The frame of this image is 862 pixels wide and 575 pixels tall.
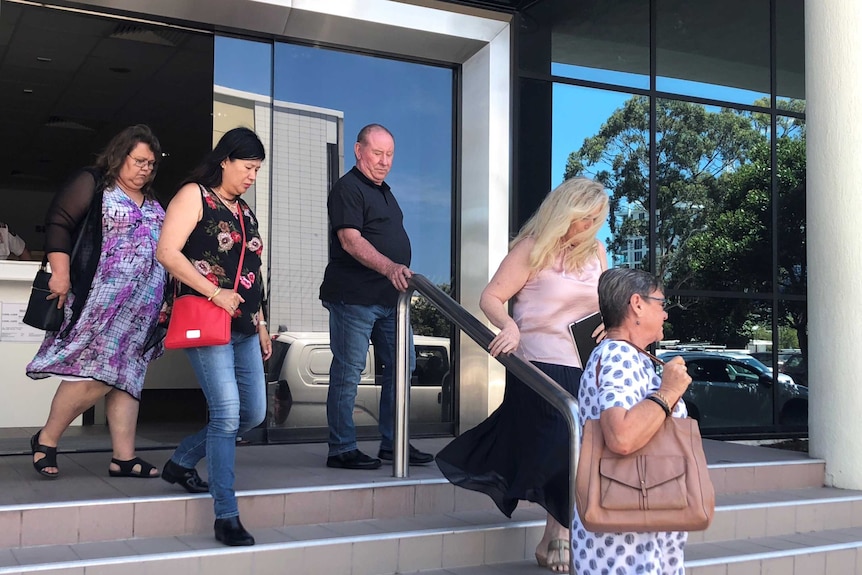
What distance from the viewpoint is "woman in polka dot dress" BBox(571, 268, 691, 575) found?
2.32 metres

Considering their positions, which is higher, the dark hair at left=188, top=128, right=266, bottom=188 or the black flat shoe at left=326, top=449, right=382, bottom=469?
the dark hair at left=188, top=128, right=266, bottom=188

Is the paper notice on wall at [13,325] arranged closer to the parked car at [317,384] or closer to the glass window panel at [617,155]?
the parked car at [317,384]

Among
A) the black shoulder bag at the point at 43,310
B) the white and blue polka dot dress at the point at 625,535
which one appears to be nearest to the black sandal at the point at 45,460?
the black shoulder bag at the point at 43,310

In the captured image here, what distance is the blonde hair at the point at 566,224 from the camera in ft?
11.8

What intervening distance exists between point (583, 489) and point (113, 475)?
2773 millimetres

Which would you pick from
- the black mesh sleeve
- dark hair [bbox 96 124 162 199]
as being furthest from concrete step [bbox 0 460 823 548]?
dark hair [bbox 96 124 162 199]

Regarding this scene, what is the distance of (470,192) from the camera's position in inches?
256

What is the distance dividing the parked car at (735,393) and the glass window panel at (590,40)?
2.26 meters

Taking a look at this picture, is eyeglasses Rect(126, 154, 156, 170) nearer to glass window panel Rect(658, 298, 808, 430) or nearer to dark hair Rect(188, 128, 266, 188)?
dark hair Rect(188, 128, 266, 188)

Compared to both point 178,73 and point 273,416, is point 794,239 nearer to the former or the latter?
point 273,416

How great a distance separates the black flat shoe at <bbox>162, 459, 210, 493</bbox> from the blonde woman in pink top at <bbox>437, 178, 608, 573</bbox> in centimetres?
106

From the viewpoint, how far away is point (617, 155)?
734 centimetres

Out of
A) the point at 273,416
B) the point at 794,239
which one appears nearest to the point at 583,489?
the point at 273,416

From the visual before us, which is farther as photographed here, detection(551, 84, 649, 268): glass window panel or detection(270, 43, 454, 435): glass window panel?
detection(551, 84, 649, 268): glass window panel
